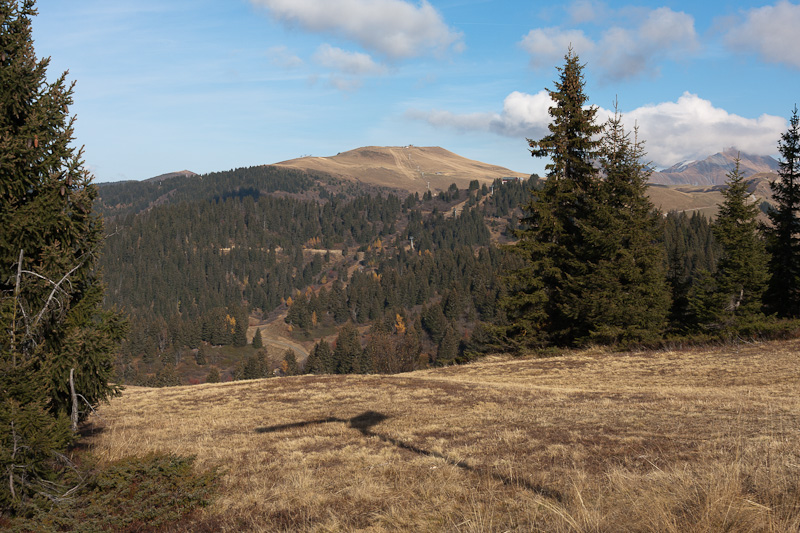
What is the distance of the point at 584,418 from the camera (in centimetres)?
1274

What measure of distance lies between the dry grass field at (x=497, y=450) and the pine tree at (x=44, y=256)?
244cm

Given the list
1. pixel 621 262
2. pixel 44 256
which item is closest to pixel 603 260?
pixel 621 262

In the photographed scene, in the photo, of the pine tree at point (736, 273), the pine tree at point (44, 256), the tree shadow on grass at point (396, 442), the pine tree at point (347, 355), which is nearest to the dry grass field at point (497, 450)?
the tree shadow on grass at point (396, 442)

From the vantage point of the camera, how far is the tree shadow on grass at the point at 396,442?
718cm

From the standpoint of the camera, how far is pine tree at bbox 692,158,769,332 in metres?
34.9

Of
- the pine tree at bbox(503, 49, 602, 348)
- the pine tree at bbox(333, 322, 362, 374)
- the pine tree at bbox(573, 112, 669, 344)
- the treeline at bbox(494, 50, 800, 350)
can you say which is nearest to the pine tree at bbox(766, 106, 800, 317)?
the treeline at bbox(494, 50, 800, 350)

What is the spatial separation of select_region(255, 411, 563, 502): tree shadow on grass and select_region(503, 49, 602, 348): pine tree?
19.9 m

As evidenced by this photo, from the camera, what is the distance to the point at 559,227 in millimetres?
32688

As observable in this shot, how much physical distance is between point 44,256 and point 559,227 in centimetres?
2897

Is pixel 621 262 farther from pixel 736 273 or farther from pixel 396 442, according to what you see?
pixel 396 442

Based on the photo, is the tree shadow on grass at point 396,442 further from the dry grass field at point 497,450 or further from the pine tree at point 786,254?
the pine tree at point 786,254

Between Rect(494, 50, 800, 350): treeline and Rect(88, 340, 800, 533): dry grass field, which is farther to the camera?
Rect(494, 50, 800, 350): treeline

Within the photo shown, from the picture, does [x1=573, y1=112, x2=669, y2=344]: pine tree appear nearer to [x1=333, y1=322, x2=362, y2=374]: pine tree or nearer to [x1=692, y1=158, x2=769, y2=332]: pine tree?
[x1=692, y1=158, x2=769, y2=332]: pine tree

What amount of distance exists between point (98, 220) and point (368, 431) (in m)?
7.86
